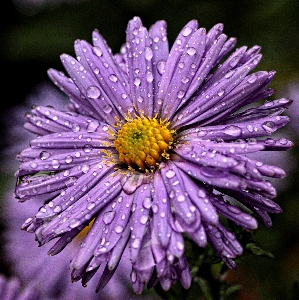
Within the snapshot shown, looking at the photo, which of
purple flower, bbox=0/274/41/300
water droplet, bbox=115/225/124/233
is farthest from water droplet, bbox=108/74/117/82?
purple flower, bbox=0/274/41/300

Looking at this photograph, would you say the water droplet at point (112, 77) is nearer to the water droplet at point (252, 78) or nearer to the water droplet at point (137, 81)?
the water droplet at point (137, 81)

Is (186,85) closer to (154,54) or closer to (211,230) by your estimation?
(154,54)

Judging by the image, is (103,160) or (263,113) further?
(103,160)

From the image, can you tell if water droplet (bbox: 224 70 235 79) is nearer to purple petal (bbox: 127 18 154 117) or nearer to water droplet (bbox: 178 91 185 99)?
water droplet (bbox: 178 91 185 99)

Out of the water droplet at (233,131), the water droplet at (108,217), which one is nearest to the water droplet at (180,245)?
the water droplet at (108,217)

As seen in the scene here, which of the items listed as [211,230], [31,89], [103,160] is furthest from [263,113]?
[31,89]

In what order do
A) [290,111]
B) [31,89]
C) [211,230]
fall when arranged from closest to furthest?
[211,230]
[290,111]
[31,89]
